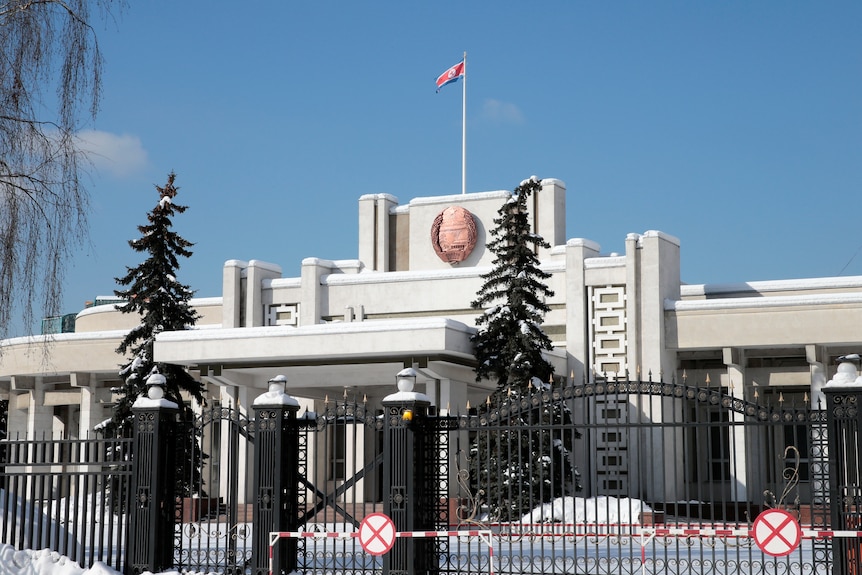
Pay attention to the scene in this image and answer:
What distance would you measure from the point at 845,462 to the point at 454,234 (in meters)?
25.3

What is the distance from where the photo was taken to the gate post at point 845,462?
1330 cm

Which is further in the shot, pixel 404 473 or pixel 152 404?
pixel 152 404

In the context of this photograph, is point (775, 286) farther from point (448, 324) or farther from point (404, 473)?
point (404, 473)

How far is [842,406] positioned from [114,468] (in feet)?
33.3

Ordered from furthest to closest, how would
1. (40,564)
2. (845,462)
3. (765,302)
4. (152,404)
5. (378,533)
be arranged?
(765,302) → (152,404) → (40,564) → (378,533) → (845,462)

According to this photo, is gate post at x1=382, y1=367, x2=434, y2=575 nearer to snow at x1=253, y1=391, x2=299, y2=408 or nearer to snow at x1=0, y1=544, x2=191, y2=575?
snow at x1=253, y1=391, x2=299, y2=408

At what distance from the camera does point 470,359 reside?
32.0m

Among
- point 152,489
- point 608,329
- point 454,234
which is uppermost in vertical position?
point 454,234

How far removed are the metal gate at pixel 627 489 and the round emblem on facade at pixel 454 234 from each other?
711 centimetres

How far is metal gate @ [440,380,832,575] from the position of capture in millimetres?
14047

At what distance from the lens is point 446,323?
3047 cm

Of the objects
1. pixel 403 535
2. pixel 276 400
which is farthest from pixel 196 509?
pixel 403 535

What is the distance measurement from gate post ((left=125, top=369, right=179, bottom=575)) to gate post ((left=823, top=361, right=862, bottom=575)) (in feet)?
29.2

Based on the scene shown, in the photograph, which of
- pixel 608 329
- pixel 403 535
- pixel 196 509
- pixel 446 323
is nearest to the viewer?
pixel 403 535
